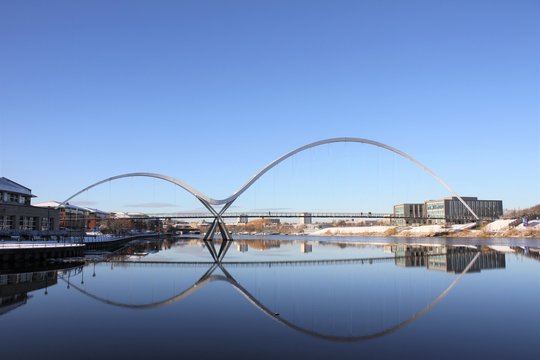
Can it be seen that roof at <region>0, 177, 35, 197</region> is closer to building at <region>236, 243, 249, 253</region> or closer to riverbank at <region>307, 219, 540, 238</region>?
building at <region>236, 243, 249, 253</region>

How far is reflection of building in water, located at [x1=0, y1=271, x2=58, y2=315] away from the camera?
16953 mm

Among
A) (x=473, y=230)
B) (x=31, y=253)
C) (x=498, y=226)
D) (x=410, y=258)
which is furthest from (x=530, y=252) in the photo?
(x=473, y=230)

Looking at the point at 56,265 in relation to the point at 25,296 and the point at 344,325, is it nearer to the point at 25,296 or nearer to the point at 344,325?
the point at 25,296

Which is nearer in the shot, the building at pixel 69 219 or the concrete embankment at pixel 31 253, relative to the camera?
the concrete embankment at pixel 31 253

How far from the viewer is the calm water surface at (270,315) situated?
1089 centimetres

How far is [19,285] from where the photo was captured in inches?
854

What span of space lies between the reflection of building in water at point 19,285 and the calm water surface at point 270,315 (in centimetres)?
5

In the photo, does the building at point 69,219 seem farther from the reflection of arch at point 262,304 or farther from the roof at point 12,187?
the reflection of arch at point 262,304

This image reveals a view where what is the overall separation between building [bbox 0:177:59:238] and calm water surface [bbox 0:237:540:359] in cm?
2608

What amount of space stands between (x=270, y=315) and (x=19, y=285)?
14125mm

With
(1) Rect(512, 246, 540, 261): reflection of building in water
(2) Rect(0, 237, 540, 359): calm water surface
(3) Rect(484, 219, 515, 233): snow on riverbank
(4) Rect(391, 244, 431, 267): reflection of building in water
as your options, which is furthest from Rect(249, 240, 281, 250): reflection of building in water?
(3) Rect(484, 219, 515, 233): snow on riverbank

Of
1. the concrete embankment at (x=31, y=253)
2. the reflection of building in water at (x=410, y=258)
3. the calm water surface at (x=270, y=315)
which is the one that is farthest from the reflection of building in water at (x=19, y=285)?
the reflection of building in water at (x=410, y=258)

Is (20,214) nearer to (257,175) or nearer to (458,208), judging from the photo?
(257,175)

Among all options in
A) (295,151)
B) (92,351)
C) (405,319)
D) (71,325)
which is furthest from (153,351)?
(295,151)
